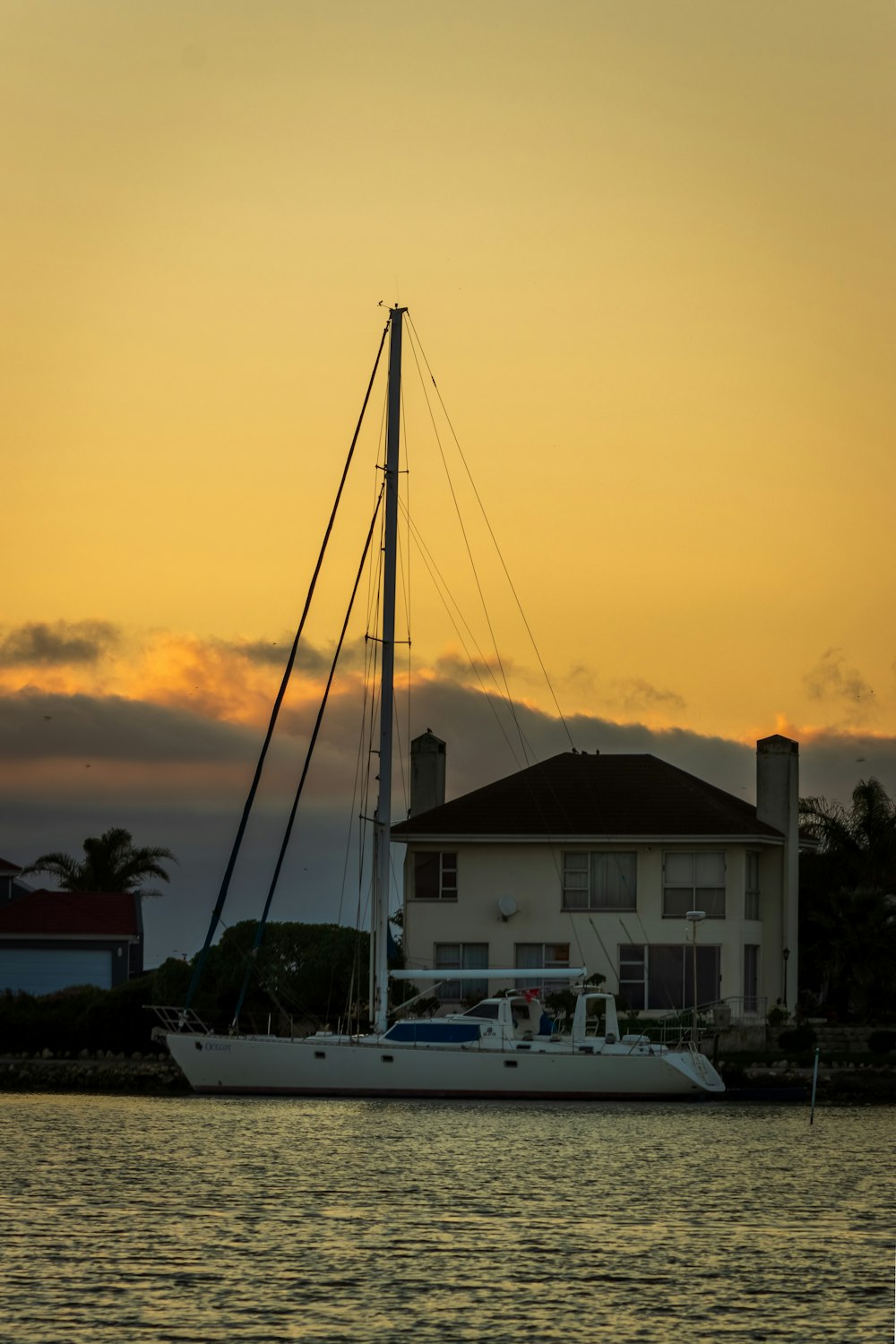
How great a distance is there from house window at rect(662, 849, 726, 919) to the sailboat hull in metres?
13.2

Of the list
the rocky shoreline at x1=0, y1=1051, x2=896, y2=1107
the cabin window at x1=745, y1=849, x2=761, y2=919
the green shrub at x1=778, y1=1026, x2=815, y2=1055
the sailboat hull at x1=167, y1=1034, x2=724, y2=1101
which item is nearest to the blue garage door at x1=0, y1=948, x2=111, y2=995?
the rocky shoreline at x1=0, y1=1051, x2=896, y2=1107

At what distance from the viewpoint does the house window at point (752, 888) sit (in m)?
57.8

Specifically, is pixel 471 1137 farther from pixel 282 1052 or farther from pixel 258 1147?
pixel 282 1052

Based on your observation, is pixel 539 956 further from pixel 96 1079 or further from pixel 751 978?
pixel 96 1079

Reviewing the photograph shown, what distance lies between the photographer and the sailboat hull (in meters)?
43.4

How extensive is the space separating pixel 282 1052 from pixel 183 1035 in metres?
2.68

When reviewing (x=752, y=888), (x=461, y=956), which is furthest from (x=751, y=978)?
(x=461, y=956)

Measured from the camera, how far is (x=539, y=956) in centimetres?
5778

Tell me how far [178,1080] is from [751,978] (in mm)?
17744

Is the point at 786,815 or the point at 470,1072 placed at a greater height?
the point at 786,815

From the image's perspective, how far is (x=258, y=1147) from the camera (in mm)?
35500

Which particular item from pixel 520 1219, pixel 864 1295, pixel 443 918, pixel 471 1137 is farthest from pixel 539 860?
pixel 864 1295

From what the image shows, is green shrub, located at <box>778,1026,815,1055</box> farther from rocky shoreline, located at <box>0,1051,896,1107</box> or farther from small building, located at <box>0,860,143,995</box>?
small building, located at <box>0,860,143,995</box>

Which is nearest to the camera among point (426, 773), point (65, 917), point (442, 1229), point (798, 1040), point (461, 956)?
point (442, 1229)
